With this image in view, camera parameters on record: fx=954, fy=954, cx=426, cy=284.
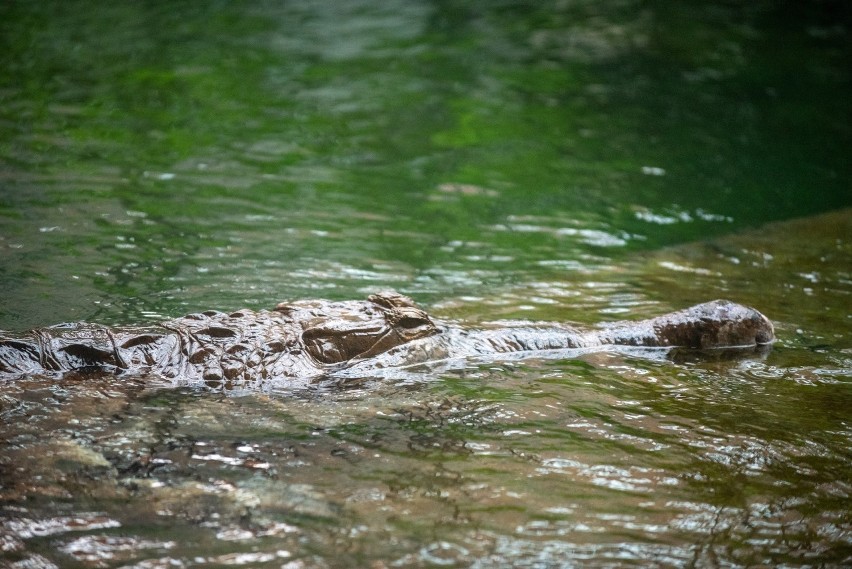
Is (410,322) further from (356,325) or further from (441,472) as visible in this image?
(441,472)

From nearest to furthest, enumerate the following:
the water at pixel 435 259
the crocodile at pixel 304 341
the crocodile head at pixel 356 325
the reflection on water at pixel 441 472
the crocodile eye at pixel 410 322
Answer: the reflection on water at pixel 441 472, the water at pixel 435 259, the crocodile at pixel 304 341, the crocodile head at pixel 356 325, the crocodile eye at pixel 410 322

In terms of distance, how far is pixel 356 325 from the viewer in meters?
5.38

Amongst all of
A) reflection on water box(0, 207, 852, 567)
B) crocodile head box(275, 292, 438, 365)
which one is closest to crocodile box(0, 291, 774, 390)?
crocodile head box(275, 292, 438, 365)

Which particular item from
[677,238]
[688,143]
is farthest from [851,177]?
[677,238]

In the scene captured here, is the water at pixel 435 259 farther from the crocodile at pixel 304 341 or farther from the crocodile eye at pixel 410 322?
the crocodile eye at pixel 410 322

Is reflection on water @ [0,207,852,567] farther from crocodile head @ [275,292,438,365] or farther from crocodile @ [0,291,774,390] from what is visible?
crocodile head @ [275,292,438,365]

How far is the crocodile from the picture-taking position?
16.1ft

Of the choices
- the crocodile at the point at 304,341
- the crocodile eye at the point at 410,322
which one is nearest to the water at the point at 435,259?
the crocodile at the point at 304,341

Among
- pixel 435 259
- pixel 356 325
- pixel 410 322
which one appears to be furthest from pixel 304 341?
pixel 435 259

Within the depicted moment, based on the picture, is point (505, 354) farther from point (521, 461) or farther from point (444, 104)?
point (444, 104)

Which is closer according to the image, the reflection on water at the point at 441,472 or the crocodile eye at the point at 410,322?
the reflection on water at the point at 441,472

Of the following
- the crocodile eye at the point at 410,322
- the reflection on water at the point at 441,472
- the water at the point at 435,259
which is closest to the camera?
the reflection on water at the point at 441,472

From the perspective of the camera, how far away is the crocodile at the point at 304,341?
492cm

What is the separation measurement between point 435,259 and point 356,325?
9.07 ft
